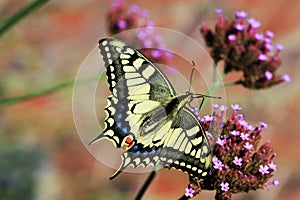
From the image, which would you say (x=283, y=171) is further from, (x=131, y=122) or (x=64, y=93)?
(x=131, y=122)

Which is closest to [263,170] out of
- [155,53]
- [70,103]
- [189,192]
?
[189,192]

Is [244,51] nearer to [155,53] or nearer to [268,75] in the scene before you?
[268,75]

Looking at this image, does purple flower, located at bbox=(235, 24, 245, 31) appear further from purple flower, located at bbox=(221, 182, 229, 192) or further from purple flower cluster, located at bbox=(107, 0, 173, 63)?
purple flower, located at bbox=(221, 182, 229, 192)

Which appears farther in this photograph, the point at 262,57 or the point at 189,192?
the point at 262,57

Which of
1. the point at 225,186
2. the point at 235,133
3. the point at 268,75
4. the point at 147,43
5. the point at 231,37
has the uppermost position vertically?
the point at 147,43

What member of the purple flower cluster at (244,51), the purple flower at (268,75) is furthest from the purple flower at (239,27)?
the purple flower at (268,75)

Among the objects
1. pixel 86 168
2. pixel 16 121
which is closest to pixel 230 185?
pixel 86 168
